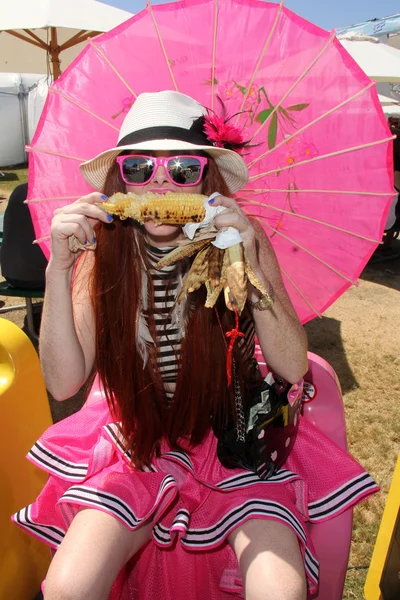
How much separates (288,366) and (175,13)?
53.4 inches

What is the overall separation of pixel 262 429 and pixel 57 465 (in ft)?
2.41

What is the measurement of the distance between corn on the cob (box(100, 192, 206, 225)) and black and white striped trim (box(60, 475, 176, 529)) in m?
0.85

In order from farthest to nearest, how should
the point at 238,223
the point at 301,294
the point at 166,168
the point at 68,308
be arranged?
the point at 301,294 < the point at 68,308 < the point at 166,168 < the point at 238,223

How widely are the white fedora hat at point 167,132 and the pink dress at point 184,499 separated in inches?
19.0

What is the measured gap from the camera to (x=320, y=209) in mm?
1748

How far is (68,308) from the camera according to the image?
154cm

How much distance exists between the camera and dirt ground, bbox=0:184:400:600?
95.0 inches

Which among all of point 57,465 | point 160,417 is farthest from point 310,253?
point 57,465

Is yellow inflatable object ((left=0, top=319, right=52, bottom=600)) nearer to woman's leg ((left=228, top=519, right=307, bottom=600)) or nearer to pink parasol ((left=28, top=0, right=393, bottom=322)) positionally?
pink parasol ((left=28, top=0, right=393, bottom=322))

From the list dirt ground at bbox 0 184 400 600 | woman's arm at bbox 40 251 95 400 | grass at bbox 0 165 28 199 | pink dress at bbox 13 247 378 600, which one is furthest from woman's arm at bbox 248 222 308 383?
grass at bbox 0 165 28 199

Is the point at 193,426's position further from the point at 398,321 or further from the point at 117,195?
the point at 398,321

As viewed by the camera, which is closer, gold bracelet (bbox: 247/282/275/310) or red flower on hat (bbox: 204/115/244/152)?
gold bracelet (bbox: 247/282/275/310)

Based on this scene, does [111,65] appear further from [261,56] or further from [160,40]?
[261,56]

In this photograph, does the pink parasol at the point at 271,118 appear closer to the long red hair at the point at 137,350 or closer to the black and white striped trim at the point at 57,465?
the long red hair at the point at 137,350
